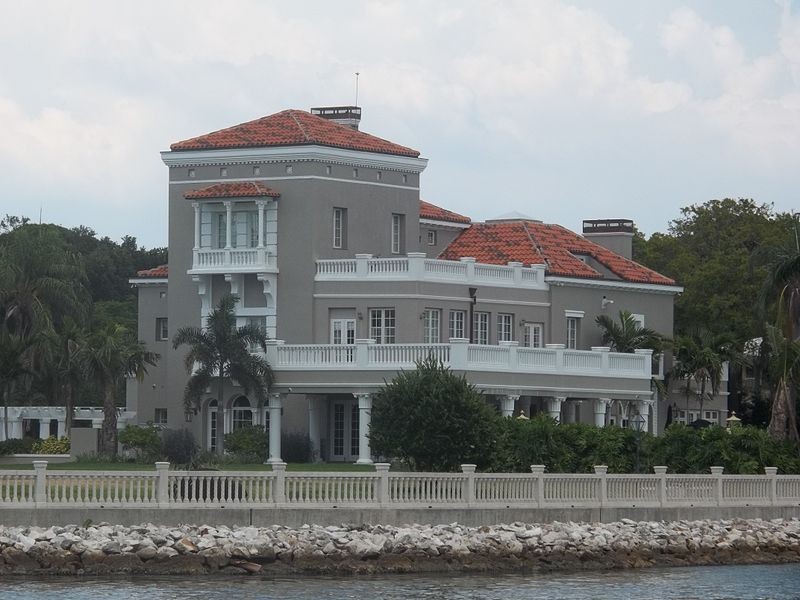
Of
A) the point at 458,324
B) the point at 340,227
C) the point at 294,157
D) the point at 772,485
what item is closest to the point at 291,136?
the point at 294,157

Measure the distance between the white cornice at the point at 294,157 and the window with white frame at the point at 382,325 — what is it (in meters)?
4.90

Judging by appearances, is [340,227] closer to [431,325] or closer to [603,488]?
[431,325]

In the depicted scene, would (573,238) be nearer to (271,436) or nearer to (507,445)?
(271,436)

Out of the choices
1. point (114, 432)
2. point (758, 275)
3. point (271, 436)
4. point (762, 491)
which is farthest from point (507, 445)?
point (758, 275)

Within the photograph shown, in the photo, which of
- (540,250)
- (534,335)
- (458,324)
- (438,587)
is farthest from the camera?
(540,250)

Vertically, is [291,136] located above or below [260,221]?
above

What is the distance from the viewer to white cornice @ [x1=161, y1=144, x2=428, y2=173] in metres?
63.4

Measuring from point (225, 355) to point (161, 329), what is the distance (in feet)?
30.3

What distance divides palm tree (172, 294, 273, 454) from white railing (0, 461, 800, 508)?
→ 17.0 metres

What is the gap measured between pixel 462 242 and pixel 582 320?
5123mm

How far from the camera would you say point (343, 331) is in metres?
63.3

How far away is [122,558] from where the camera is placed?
39.1 m

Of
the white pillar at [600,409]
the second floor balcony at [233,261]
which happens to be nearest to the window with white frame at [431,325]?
the second floor balcony at [233,261]

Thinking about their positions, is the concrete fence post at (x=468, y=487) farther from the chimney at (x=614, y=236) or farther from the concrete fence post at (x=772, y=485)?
the chimney at (x=614, y=236)
